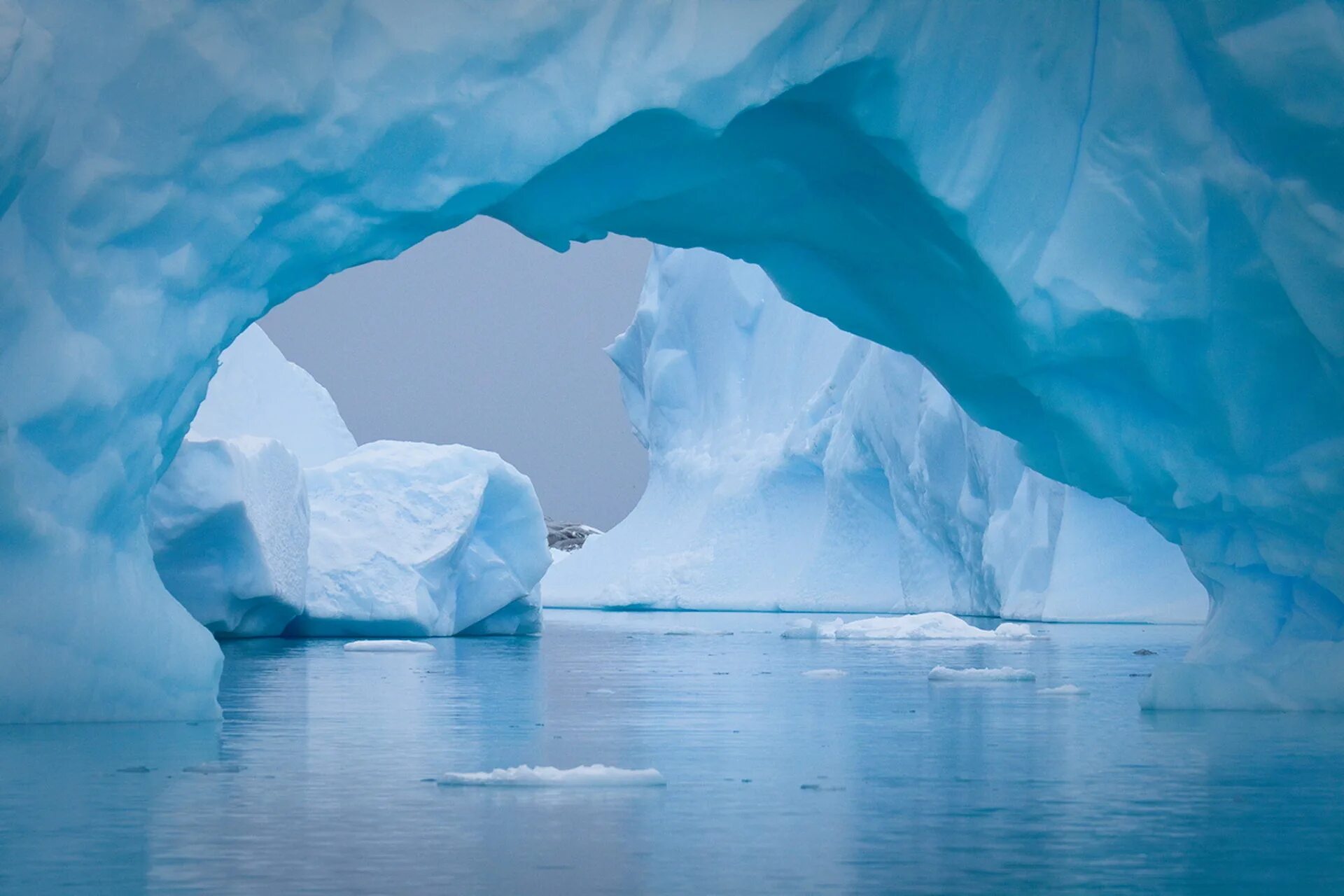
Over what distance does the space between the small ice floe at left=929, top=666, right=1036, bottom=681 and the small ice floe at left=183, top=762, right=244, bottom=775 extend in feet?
13.1

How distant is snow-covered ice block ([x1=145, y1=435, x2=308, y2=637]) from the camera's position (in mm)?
9930

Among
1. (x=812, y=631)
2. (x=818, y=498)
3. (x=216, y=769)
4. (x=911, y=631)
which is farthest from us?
(x=818, y=498)

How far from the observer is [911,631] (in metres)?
12.2

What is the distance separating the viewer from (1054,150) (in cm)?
603

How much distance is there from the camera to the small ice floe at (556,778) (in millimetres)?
3445

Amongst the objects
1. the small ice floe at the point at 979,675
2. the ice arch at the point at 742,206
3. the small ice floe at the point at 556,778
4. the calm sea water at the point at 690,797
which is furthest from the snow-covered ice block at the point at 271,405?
the small ice floe at the point at 556,778

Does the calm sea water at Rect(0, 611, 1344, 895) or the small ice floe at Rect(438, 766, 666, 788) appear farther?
the small ice floe at Rect(438, 766, 666, 788)

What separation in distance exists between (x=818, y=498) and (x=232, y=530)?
13.1 metres

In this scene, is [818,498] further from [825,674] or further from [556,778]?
[556,778]

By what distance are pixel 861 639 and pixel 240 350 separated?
6602mm

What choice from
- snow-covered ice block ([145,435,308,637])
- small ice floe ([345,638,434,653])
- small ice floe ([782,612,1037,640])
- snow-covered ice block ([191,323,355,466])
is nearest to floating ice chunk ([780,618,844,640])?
small ice floe ([782,612,1037,640])

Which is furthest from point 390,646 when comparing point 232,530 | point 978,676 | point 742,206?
point 742,206

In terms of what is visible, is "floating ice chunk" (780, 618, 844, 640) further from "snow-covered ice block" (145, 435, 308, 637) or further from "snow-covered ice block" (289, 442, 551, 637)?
"snow-covered ice block" (145, 435, 308, 637)

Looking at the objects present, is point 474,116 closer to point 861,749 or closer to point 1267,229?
point 861,749
